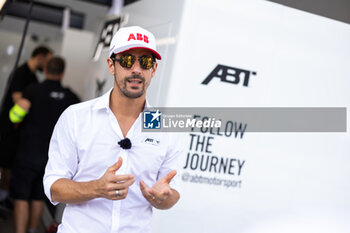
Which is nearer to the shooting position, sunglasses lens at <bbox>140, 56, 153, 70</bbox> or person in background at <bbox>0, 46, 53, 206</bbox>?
sunglasses lens at <bbox>140, 56, 153, 70</bbox>

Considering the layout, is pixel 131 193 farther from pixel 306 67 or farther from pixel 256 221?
pixel 306 67

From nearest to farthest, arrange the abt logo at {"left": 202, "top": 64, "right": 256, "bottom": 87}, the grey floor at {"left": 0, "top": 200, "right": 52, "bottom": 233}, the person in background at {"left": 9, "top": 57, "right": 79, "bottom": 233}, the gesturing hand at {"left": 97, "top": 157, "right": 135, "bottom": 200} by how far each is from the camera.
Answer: the gesturing hand at {"left": 97, "top": 157, "right": 135, "bottom": 200}
the abt logo at {"left": 202, "top": 64, "right": 256, "bottom": 87}
the person in background at {"left": 9, "top": 57, "right": 79, "bottom": 233}
the grey floor at {"left": 0, "top": 200, "right": 52, "bottom": 233}

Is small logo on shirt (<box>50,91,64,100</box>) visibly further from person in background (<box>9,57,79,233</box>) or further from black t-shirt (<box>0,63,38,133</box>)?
black t-shirt (<box>0,63,38,133</box>)

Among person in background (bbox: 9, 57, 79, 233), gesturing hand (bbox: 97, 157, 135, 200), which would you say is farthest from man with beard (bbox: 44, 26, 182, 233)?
person in background (bbox: 9, 57, 79, 233)

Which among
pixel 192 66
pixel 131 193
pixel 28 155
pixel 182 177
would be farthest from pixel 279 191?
pixel 28 155

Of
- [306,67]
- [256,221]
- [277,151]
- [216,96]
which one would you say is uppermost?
[306,67]

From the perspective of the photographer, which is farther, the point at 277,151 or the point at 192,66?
the point at 277,151

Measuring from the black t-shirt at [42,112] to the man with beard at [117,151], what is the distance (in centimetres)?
169

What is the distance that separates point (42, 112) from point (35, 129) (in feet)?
0.64

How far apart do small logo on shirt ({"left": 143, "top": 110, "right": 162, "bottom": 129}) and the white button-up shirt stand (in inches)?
0.9

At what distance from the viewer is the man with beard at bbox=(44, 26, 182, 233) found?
5.76 ft

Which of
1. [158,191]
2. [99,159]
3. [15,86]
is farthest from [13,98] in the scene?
[158,191]

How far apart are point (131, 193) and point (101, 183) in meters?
0.32

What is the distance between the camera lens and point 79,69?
7.34 meters
